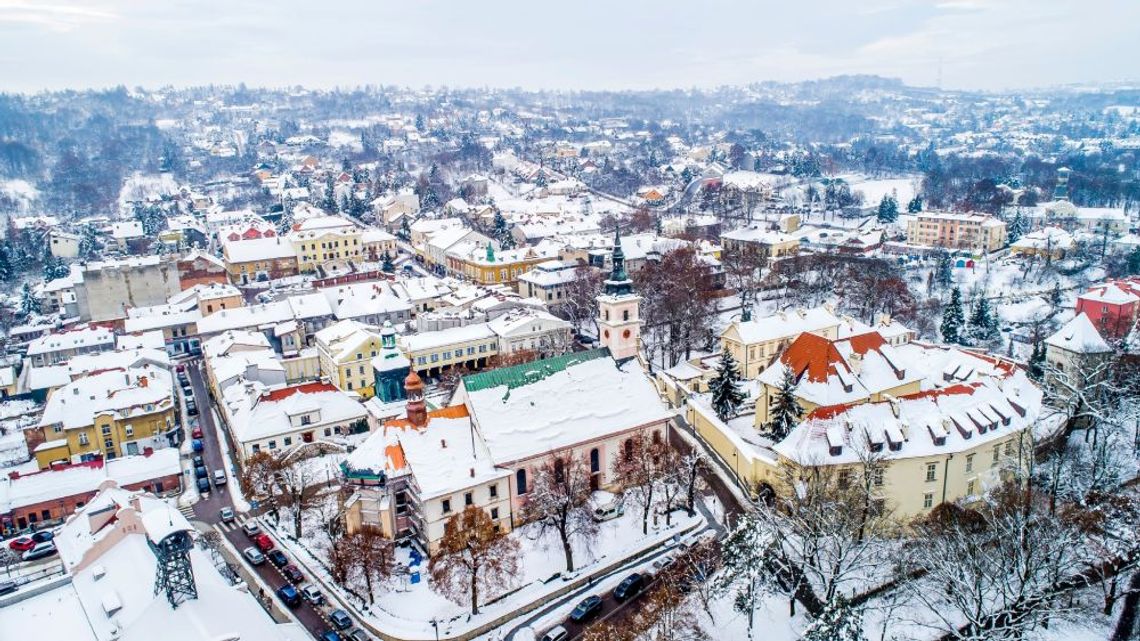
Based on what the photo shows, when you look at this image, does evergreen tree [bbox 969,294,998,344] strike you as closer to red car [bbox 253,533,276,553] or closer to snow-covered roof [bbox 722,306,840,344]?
snow-covered roof [bbox 722,306,840,344]

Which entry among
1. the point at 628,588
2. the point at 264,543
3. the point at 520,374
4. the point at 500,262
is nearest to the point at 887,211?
the point at 500,262

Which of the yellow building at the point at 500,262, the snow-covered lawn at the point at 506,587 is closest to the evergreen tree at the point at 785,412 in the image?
the snow-covered lawn at the point at 506,587

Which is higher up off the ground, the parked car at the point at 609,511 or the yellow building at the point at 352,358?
the yellow building at the point at 352,358

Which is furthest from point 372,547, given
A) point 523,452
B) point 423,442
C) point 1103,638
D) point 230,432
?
point 1103,638

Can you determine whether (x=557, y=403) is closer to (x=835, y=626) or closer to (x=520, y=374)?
(x=520, y=374)

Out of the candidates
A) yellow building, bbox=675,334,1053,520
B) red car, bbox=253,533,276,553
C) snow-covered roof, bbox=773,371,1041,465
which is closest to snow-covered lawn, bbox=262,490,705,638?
red car, bbox=253,533,276,553

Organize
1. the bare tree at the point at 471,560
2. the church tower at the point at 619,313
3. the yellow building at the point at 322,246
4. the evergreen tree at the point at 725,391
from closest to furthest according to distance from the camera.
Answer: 1. the bare tree at the point at 471,560
2. the evergreen tree at the point at 725,391
3. the church tower at the point at 619,313
4. the yellow building at the point at 322,246

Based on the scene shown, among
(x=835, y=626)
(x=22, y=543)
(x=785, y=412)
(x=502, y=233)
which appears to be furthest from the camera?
(x=502, y=233)

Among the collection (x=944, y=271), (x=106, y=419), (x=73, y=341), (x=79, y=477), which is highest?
(x=73, y=341)

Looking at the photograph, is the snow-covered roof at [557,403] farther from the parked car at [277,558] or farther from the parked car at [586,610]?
the parked car at [277,558]
